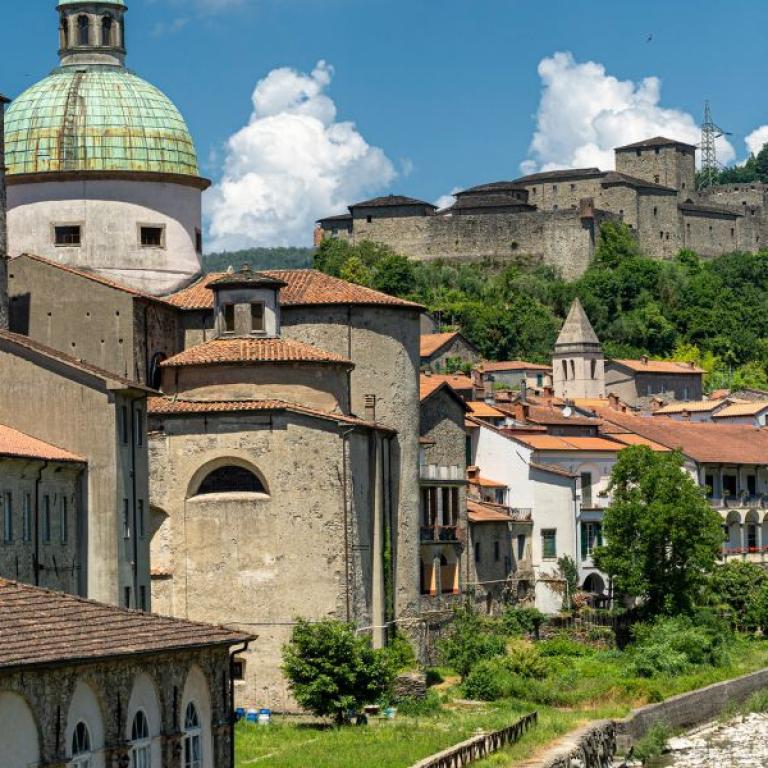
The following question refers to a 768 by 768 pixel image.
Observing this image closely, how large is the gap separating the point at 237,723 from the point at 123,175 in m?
14.1

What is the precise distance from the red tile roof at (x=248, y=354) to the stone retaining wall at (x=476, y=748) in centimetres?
952

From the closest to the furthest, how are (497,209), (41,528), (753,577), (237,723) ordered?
(41,528) → (237,723) → (753,577) → (497,209)

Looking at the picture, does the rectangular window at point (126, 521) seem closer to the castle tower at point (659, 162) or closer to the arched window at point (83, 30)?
the arched window at point (83, 30)

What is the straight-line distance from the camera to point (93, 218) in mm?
51500

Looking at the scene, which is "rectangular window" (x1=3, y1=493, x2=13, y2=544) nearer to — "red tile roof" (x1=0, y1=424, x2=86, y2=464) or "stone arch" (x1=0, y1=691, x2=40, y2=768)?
"red tile roof" (x1=0, y1=424, x2=86, y2=464)

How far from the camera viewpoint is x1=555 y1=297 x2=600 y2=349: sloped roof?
369ft

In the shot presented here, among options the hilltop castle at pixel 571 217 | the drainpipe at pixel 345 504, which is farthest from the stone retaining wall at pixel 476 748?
the hilltop castle at pixel 571 217

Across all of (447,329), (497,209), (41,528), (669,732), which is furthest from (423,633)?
(497,209)

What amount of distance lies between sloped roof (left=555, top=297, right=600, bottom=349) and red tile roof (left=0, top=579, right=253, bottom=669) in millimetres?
85907

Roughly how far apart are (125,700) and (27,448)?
43.0 feet

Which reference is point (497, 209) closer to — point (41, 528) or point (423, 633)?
point (423, 633)

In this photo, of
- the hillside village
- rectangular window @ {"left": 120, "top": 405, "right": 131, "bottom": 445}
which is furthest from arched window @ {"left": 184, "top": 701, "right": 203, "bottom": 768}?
rectangular window @ {"left": 120, "top": 405, "right": 131, "bottom": 445}

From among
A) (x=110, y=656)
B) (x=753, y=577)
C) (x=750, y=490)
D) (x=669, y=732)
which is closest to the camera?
(x=110, y=656)

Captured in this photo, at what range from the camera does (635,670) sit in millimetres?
57000
